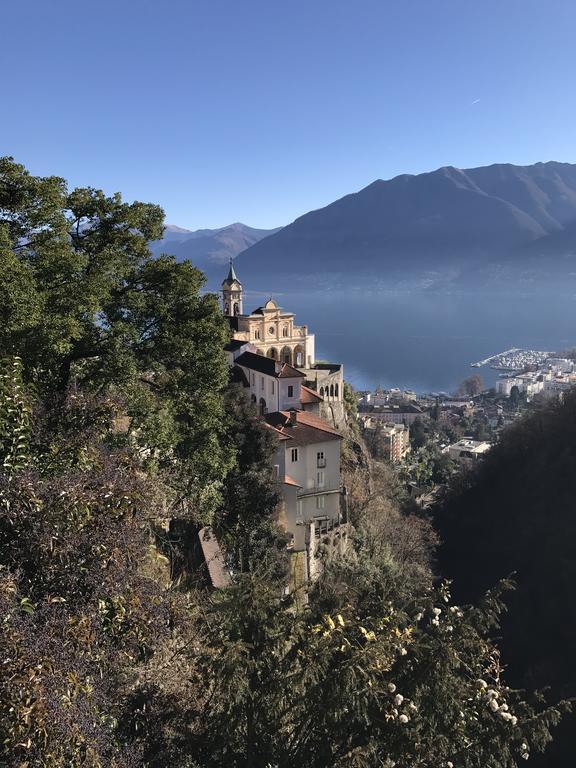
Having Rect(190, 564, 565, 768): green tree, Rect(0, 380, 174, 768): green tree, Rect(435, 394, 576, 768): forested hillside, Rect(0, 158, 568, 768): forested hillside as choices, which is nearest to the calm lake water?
Rect(435, 394, 576, 768): forested hillside

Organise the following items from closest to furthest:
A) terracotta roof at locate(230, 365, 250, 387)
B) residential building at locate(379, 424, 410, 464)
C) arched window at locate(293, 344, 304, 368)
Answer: terracotta roof at locate(230, 365, 250, 387)
arched window at locate(293, 344, 304, 368)
residential building at locate(379, 424, 410, 464)

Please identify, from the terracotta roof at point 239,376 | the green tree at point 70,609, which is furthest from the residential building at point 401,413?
the green tree at point 70,609

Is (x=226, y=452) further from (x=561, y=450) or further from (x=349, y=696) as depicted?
(x=561, y=450)

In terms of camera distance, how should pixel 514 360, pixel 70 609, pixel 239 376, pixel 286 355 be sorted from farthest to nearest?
pixel 514 360, pixel 286 355, pixel 239 376, pixel 70 609

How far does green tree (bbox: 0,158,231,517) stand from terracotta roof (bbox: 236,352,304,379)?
9181mm

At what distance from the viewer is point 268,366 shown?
21.1 metres

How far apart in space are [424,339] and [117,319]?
135935 mm

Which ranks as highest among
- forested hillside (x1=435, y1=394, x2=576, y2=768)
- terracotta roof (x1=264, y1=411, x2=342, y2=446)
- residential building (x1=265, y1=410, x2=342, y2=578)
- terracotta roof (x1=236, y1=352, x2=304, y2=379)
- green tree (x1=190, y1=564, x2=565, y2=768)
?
terracotta roof (x1=236, y1=352, x2=304, y2=379)

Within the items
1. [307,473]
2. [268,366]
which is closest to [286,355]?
[268,366]

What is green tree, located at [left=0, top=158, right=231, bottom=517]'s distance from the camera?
7949 mm

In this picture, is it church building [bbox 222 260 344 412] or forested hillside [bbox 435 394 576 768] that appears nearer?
forested hillside [bbox 435 394 576 768]

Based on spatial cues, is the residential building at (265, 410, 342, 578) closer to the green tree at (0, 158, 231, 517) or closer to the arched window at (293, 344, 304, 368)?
the green tree at (0, 158, 231, 517)

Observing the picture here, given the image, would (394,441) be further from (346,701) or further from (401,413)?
(346,701)

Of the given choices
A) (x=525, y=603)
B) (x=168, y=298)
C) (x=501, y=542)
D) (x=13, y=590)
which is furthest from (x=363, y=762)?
(x=501, y=542)
